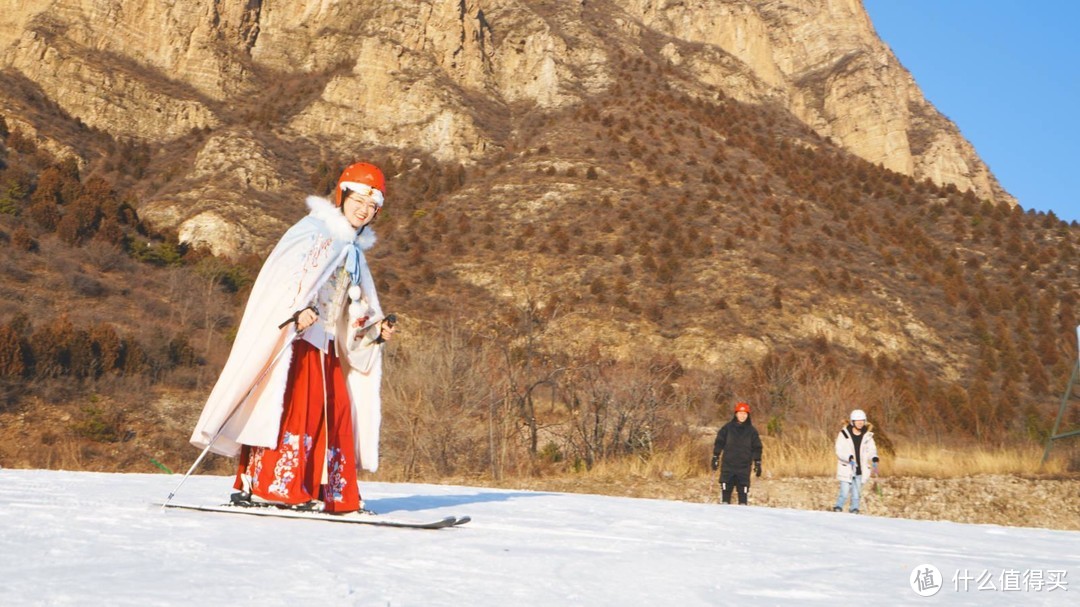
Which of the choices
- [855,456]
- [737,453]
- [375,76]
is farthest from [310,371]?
[375,76]

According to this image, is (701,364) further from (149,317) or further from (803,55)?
(803,55)

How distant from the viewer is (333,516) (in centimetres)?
504

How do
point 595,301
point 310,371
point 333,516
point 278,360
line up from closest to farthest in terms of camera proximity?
point 333,516
point 278,360
point 310,371
point 595,301

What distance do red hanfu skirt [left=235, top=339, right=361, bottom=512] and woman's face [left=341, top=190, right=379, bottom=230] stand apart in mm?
851

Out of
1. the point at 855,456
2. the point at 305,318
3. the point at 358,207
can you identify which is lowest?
the point at 855,456

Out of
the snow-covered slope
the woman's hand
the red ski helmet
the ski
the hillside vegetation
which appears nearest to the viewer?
the snow-covered slope

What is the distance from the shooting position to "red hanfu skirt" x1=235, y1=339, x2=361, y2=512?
5410 millimetres

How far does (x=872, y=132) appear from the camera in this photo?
249ft

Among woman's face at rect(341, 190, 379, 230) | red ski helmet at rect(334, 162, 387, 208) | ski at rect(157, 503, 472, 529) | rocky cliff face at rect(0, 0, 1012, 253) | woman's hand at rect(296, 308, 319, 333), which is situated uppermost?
rocky cliff face at rect(0, 0, 1012, 253)

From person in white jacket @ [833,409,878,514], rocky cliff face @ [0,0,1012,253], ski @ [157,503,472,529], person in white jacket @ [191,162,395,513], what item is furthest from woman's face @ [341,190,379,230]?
rocky cliff face @ [0,0,1012,253]

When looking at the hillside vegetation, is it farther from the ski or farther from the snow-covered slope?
the snow-covered slope

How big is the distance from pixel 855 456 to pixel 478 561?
32.0 feet

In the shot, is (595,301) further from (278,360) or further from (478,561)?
(478,561)

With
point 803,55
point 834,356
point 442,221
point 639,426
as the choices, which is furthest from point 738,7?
point 639,426
